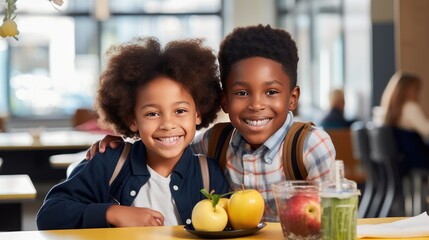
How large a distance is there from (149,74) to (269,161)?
36 cm

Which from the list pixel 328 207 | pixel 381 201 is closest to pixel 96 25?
pixel 381 201

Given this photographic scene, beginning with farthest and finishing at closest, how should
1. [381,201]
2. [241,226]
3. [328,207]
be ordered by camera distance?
[381,201], [241,226], [328,207]

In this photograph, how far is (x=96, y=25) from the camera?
12477 millimetres

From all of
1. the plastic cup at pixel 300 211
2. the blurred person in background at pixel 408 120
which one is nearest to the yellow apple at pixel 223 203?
the plastic cup at pixel 300 211

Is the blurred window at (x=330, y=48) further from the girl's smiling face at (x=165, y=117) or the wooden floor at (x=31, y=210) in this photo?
the girl's smiling face at (x=165, y=117)

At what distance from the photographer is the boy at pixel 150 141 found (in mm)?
2236

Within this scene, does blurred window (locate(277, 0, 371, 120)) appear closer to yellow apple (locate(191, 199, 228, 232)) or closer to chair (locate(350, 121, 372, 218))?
chair (locate(350, 121, 372, 218))

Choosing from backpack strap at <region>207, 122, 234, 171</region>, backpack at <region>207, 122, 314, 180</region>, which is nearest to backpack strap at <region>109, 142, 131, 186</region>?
backpack strap at <region>207, 122, 234, 171</region>

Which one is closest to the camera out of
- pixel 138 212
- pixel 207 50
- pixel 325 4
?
pixel 138 212

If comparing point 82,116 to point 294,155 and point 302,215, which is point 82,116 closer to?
point 294,155

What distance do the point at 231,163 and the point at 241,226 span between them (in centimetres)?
48

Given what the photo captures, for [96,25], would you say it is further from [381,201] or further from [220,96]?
[220,96]

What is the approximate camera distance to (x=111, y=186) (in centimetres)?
233

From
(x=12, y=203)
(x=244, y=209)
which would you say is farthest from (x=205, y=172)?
(x=12, y=203)
